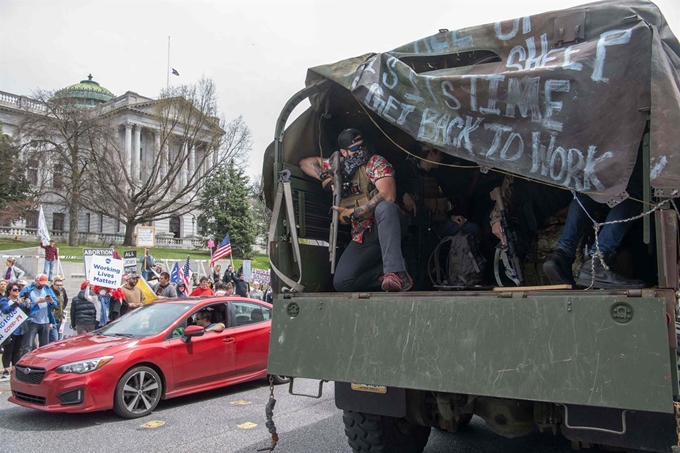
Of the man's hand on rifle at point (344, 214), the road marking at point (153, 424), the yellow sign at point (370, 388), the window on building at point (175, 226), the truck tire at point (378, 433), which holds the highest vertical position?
the window on building at point (175, 226)

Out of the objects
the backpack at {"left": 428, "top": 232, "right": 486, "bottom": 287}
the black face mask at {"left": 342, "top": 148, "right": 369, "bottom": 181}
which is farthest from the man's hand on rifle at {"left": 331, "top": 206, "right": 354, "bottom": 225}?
the backpack at {"left": 428, "top": 232, "right": 486, "bottom": 287}

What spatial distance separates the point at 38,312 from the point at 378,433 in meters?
8.19

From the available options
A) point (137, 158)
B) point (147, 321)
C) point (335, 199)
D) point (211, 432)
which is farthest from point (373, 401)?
point (137, 158)

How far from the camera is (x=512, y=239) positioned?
5.27 m

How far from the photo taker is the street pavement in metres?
5.74

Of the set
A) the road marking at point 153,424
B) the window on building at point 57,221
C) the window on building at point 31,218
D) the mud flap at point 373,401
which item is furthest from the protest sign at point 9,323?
the window on building at point 57,221

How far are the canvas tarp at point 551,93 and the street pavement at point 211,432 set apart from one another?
320cm

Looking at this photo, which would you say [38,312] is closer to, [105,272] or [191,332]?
[105,272]

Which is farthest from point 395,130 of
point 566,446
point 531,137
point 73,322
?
point 73,322

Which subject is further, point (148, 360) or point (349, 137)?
point (148, 360)

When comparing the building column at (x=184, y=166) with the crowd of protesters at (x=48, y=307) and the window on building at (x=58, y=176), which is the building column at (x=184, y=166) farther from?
the crowd of protesters at (x=48, y=307)

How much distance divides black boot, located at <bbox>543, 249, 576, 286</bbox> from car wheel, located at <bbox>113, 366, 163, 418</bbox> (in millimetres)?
5344

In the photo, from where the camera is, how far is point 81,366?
22.9ft

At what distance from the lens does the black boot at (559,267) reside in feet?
13.9
